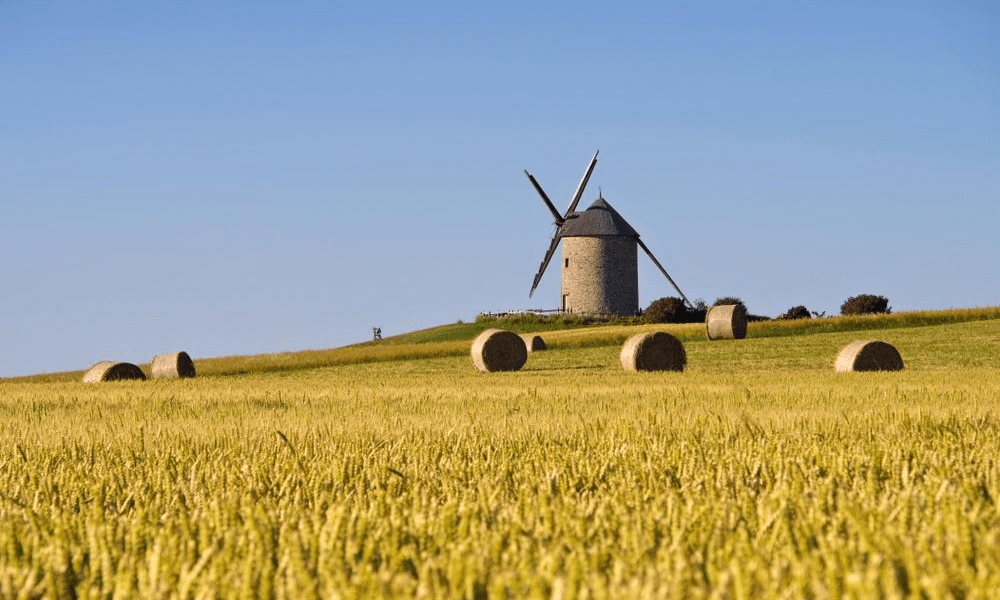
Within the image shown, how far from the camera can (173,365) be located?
107 feet

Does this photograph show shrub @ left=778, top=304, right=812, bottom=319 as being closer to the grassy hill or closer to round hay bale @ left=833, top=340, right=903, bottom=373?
the grassy hill

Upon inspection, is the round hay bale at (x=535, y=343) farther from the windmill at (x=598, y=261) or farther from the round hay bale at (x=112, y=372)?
the windmill at (x=598, y=261)

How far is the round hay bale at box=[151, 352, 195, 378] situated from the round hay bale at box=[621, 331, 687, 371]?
14948mm

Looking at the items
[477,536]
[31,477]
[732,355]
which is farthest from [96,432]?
[732,355]

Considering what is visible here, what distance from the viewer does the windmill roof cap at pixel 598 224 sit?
3004 inches

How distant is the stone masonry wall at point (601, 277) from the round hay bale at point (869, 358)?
167 ft

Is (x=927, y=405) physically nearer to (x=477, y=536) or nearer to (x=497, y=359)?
(x=477, y=536)

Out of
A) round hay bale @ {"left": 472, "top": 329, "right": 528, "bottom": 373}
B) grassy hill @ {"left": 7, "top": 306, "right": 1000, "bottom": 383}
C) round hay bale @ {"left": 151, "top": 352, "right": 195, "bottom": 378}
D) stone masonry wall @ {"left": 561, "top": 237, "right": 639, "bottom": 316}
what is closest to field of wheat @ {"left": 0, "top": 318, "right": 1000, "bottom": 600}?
round hay bale @ {"left": 472, "top": 329, "right": 528, "bottom": 373}

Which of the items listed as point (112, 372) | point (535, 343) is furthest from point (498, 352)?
point (535, 343)

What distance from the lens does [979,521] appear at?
3760 millimetres

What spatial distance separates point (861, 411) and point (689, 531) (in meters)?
7.46

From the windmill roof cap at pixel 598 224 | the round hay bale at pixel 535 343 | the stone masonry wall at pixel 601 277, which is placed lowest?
the round hay bale at pixel 535 343

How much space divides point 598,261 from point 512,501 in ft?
236

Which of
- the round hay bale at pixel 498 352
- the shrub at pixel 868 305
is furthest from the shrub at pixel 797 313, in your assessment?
the round hay bale at pixel 498 352
